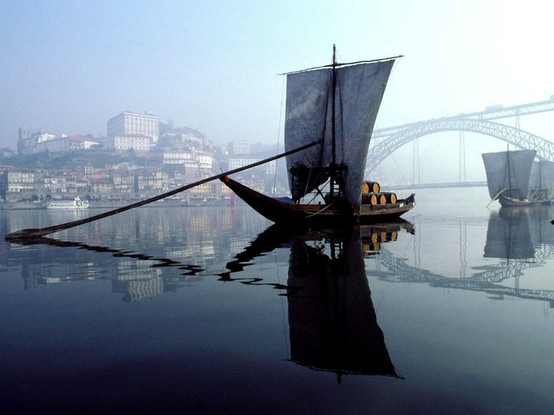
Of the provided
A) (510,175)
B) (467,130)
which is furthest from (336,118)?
(467,130)

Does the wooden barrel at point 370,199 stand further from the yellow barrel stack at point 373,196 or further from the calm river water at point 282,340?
the calm river water at point 282,340

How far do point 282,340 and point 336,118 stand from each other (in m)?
24.5

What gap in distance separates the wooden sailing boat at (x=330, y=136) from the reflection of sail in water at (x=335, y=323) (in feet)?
48.4

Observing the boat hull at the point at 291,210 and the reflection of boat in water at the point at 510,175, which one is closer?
the boat hull at the point at 291,210

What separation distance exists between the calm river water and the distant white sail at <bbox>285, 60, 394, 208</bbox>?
54.7 feet

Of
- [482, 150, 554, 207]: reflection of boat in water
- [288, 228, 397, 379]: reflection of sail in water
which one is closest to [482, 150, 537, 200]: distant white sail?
[482, 150, 554, 207]: reflection of boat in water

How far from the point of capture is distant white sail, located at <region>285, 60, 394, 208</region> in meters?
26.7

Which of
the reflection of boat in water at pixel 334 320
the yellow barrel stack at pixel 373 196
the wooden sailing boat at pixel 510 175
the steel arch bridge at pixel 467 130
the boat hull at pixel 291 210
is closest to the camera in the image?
the reflection of boat in water at pixel 334 320

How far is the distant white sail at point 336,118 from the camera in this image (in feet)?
87.7

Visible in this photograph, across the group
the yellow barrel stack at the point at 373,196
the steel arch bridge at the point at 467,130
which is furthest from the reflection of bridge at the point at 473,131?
the yellow barrel stack at the point at 373,196

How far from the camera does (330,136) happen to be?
93.7 ft

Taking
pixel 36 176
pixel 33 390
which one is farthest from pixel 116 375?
pixel 36 176

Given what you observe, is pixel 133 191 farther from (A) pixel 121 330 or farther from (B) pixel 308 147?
(A) pixel 121 330

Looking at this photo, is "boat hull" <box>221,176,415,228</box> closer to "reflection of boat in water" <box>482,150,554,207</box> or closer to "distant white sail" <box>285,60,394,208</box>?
"distant white sail" <box>285,60,394,208</box>
